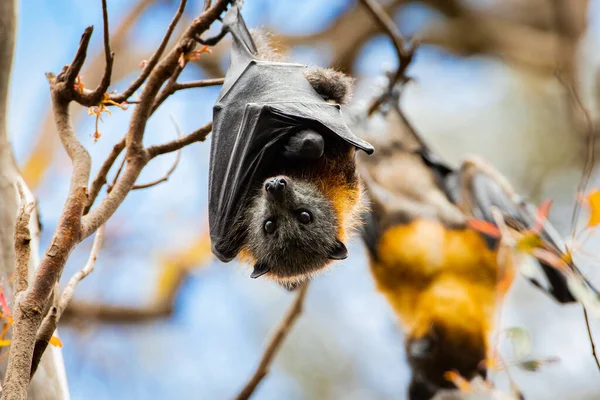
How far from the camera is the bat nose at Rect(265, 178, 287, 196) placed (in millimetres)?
3633

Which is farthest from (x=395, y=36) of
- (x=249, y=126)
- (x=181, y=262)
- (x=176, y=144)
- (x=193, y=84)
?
(x=181, y=262)

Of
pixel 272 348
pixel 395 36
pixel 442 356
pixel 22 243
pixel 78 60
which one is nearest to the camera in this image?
pixel 22 243

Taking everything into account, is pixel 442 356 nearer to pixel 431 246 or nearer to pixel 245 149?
pixel 431 246

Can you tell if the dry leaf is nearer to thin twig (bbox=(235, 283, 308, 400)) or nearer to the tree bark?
thin twig (bbox=(235, 283, 308, 400))

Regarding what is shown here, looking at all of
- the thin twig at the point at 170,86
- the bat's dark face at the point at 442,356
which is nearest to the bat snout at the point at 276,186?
the thin twig at the point at 170,86

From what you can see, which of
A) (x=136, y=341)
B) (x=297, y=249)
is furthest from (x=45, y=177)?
(x=297, y=249)

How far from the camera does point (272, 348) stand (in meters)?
4.44

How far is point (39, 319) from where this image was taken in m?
2.17

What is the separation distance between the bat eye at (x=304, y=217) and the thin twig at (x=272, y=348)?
0.99 m

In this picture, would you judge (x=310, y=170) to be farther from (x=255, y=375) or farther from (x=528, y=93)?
(x=528, y=93)

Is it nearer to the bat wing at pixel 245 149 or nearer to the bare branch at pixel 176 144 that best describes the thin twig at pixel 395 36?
the bat wing at pixel 245 149

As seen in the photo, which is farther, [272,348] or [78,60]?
[272,348]

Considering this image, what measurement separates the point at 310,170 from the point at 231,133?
539 millimetres

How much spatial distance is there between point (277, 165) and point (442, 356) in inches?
135
